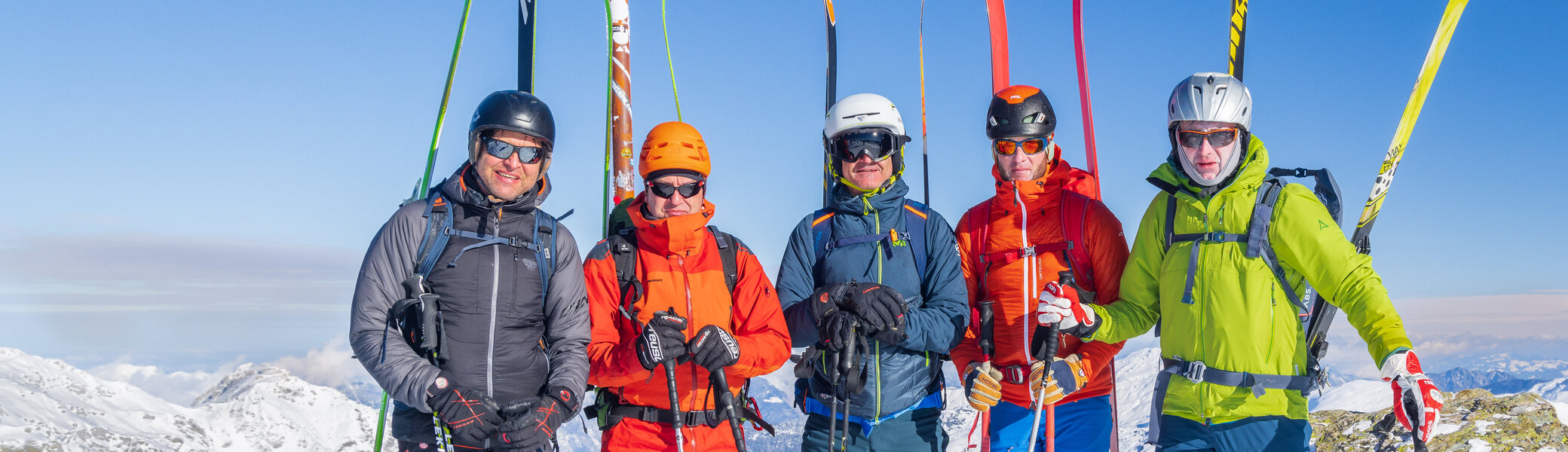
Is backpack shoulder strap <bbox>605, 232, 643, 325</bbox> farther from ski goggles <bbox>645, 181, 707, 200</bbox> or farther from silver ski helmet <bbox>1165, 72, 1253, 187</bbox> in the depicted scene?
silver ski helmet <bbox>1165, 72, 1253, 187</bbox>

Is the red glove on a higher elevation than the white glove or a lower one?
lower

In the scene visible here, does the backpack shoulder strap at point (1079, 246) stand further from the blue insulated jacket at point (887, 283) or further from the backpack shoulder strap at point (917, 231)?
the backpack shoulder strap at point (917, 231)

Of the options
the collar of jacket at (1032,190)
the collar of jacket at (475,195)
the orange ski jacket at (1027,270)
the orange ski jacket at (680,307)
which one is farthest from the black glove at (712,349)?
the collar of jacket at (1032,190)

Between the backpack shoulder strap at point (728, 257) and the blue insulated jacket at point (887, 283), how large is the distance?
41 centimetres

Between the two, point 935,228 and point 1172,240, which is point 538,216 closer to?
point 935,228

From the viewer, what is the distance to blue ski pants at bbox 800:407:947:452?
4980 mm

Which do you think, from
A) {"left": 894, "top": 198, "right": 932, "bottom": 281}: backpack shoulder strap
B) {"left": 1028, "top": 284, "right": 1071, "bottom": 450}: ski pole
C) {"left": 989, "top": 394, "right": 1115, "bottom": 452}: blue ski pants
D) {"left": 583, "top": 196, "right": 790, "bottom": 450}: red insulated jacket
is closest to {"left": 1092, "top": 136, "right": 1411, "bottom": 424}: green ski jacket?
{"left": 1028, "top": 284, "right": 1071, "bottom": 450}: ski pole

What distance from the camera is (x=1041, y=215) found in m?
5.44

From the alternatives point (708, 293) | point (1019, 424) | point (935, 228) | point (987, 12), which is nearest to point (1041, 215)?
point (935, 228)

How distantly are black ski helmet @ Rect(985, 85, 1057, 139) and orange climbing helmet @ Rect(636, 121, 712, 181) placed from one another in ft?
6.85

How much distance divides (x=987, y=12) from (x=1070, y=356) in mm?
5369

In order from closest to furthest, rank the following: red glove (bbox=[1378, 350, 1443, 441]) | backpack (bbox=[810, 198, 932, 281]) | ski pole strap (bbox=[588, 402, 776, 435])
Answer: red glove (bbox=[1378, 350, 1443, 441])
ski pole strap (bbox=[588, 402, 776, 435])
backpack (bbox=[810, 198, 932, 281])

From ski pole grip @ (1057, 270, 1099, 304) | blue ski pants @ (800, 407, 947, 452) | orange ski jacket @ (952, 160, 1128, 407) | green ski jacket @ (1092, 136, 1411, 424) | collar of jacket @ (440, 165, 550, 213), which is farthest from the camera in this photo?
orange ski jacket @ (952, 160, 1128, 407)

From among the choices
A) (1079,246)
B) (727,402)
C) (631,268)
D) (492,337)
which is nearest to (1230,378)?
(1079,246)
